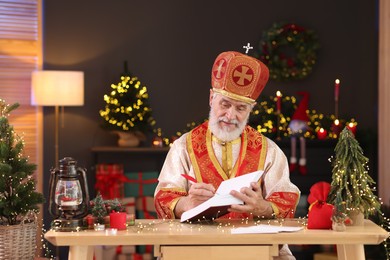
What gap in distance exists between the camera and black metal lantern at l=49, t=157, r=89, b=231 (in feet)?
11.2

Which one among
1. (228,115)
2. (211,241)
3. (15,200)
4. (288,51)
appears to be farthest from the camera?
(288,51)

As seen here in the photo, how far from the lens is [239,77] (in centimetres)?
403

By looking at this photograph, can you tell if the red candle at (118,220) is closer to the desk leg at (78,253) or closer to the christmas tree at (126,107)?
the desk leg at (78,253)

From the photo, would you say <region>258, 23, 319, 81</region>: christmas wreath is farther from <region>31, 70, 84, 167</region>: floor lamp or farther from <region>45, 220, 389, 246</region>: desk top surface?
<region>45, 220, 389, 246</region>: desk top surface

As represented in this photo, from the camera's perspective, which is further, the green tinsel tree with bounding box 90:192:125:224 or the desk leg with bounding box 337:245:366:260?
the green tinsel tree with bounding box 90:192:125:224

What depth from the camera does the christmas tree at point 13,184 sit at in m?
3.89

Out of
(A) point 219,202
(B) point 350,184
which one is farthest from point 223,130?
(B) point 350,184

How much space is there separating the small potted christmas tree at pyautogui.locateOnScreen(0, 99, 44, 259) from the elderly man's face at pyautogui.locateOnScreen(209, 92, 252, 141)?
920 millimetres

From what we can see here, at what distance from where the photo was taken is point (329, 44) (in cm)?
777

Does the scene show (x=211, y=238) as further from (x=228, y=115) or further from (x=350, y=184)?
(x=228, y=115)

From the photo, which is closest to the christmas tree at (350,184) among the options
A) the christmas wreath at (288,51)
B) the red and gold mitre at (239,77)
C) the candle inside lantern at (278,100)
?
the red and gold mitre at (239,77)

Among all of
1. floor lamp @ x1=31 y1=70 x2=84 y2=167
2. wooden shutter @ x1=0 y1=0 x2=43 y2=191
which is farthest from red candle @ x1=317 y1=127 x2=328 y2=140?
wooden shutter @ x1=0 y1=0 x2=43 y2=191

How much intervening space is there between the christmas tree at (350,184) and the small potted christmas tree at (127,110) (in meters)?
3.83

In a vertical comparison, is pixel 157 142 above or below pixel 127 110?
below
